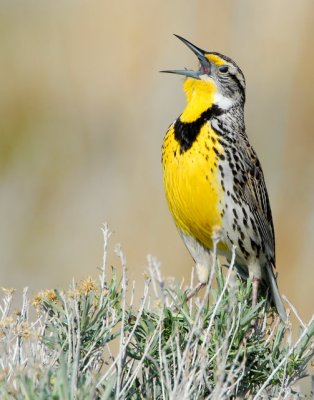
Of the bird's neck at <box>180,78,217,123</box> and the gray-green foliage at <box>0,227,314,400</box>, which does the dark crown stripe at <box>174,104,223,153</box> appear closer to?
the bird's neck at <box>180,78,217,123</box>

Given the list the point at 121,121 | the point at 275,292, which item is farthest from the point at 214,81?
the point at 121,121

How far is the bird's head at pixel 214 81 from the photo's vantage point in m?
3.69

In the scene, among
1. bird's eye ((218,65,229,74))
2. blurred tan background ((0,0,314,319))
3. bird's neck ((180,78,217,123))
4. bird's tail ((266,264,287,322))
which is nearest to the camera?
bird's tail ((266,264,287,322))

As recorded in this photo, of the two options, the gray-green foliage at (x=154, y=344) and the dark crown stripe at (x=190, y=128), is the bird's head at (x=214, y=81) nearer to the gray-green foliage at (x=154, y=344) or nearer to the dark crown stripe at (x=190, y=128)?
the dark crown stripe at (x=190, y=128)

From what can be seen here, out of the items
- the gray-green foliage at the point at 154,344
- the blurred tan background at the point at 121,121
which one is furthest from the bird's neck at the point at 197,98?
the blurred tan background at the point at 121,121

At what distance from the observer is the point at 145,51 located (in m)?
6.08

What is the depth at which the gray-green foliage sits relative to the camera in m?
2.37

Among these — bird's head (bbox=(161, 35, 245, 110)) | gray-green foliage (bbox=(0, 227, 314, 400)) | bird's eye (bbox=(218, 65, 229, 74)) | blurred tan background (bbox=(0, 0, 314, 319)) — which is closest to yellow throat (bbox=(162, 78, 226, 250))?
bird's head (bbox=(161, 35, 245, 110))

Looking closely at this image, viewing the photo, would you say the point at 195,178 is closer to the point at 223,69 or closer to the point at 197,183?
the point at 197,183

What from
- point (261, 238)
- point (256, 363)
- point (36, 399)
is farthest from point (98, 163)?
point (36, 399)

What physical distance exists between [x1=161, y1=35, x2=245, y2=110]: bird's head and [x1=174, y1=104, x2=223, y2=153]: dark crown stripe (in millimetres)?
47

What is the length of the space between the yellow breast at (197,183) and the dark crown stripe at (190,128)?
0.05 feet

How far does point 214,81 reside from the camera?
3760 mm

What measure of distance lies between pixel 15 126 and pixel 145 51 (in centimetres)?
85
